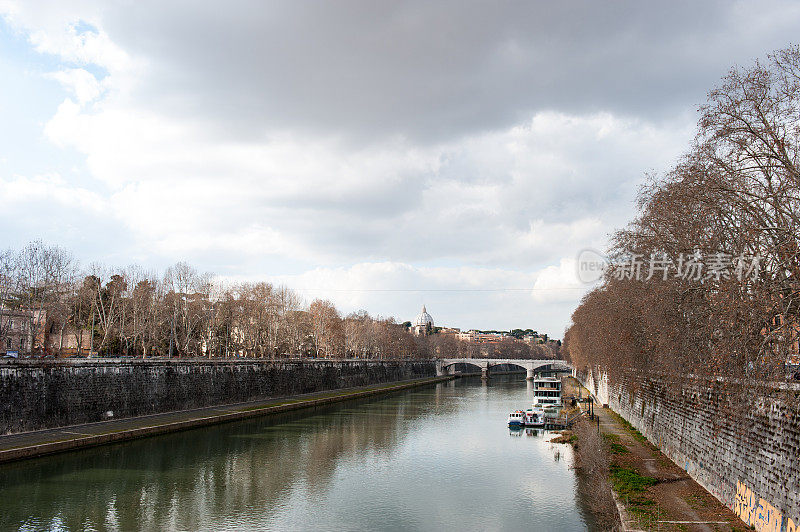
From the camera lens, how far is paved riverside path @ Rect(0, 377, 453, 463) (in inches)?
930

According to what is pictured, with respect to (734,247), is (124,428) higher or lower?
lower

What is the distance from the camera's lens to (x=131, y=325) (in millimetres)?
48750

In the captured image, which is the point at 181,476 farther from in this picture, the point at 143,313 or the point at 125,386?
the point at 143,313

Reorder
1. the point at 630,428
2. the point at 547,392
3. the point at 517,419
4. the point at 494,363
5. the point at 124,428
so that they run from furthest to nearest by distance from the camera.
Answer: the point at 494,363
the point at 547,392
the point at 517,419
the point at 630,428
the point at 124,428

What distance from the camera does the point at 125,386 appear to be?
3403 cm

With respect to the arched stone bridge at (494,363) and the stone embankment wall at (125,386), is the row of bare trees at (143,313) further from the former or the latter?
the arched stone bridge at (494,363)

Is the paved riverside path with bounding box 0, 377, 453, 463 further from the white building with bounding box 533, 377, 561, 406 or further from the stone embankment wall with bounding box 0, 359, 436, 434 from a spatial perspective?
the white building with bounding box 533, 377, 561, 406

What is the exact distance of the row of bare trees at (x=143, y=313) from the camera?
34537 millimetres

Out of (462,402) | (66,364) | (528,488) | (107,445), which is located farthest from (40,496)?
(462,402)

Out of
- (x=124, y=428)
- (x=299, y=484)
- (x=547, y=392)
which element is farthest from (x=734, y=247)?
(x=547, y=392)

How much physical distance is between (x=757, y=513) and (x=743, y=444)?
1898mm

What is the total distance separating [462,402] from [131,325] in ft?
110

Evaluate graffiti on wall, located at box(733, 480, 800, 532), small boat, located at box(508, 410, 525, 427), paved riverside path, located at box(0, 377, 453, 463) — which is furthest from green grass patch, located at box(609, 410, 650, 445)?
paved riverside path, located at box(0, 377, 453, 463)

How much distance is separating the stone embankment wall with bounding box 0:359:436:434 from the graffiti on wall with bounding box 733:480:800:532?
30.0m
